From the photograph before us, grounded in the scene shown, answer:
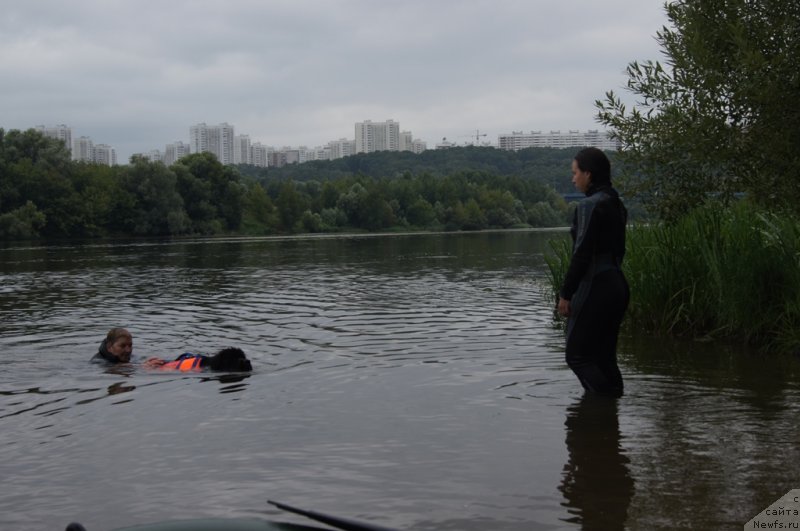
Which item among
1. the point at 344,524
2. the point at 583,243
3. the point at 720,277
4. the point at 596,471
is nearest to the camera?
the point at 344,524

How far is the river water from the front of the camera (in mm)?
5586

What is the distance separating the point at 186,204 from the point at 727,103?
10271 cm

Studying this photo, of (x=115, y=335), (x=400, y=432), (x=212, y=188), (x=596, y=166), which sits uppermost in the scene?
(x=212, y=188)

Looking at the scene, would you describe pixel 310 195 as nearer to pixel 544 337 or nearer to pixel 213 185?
pixel 213 185

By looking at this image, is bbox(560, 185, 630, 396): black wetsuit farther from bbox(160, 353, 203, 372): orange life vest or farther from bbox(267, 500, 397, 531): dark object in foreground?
bbox(160, 353, 203, 372): orange life vest

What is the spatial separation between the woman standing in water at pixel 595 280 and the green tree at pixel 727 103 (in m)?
2.12

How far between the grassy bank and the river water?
545mm

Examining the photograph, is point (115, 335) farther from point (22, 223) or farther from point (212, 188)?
point (212, 188)

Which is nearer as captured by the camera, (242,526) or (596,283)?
(242,526)

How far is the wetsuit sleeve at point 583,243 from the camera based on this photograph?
7.49 meters

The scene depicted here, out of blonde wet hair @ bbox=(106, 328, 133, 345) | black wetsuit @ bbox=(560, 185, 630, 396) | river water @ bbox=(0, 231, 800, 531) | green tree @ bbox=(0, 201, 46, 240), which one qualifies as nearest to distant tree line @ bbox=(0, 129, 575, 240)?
green tree @ bbox=(0, 201, 46, 240)

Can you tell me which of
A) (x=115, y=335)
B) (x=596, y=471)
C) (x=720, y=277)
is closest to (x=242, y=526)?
(x=596, y=471)

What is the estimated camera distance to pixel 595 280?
7539 millimetres

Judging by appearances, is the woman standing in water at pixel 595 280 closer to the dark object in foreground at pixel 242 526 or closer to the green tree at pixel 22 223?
the dark object in foreground at pixel 242 526
